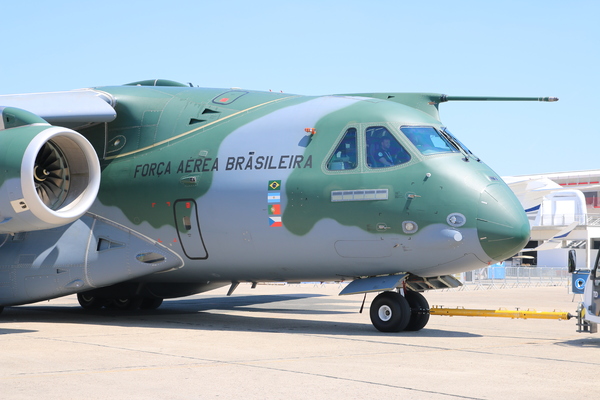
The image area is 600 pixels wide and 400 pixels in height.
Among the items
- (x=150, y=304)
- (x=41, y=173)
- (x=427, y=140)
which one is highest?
(x=427, y=140)

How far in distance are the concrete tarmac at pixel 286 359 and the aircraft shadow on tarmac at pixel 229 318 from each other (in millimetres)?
38

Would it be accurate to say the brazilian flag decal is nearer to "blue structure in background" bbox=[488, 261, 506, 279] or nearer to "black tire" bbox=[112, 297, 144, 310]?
"black tire" bbox=[112, 297, 144, 310]

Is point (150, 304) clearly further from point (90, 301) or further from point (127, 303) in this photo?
point (90, 301)

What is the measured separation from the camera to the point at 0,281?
13.3 metres

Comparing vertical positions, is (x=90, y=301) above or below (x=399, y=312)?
below

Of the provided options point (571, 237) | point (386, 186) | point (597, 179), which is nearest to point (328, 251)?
point (386, 186)

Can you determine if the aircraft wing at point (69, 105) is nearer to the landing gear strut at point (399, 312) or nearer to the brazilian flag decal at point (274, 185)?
the brazilian flag decal at point (274, 185)

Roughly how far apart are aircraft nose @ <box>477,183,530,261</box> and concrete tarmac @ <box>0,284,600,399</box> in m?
1.35

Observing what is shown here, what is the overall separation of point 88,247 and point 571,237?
55.3 metres

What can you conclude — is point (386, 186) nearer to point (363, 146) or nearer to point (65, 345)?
point (363, 146)

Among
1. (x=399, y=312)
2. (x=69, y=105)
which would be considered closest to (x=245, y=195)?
(x=399, y=312)

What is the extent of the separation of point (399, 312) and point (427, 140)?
2.72 metres

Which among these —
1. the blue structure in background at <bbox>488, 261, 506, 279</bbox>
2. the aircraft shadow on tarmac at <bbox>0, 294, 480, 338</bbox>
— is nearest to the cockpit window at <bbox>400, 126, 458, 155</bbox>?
the aircraft shadow on tarmac at <bbox>0, 294, 480, 338</bbox>

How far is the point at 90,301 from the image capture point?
16344mm
